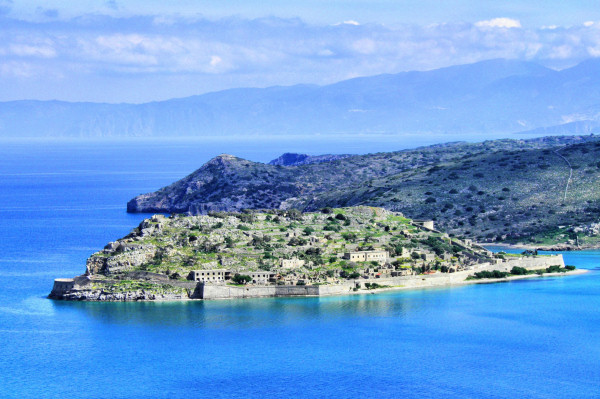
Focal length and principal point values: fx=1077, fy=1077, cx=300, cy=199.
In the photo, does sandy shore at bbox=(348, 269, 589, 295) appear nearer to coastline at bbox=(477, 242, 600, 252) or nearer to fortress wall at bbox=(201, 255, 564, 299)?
fortress wall at bbox=(201, 255, 564, 299)

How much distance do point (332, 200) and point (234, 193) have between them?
2574cm

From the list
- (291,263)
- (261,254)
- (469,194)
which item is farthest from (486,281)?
(469,194)

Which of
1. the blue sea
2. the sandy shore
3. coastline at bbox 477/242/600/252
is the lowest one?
the blue sea

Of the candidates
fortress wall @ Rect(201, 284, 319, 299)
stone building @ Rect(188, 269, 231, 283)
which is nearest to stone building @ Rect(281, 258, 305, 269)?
fortress wall @ Rect(201, 284, 319, 299)

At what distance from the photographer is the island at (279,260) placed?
84.1 metres

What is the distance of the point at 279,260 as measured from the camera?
296 feet

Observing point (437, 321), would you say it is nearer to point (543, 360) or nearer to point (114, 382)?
point (543, 360)

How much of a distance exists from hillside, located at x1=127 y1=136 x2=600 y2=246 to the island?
29662 mm

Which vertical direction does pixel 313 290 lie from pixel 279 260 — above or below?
below

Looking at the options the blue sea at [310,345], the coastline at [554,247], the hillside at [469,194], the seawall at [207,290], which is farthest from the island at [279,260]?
the hillside at [469,194]

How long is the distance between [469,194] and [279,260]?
69636 millimetres

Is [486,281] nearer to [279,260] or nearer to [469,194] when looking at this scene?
[279,260]

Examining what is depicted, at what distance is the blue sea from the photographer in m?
61.6


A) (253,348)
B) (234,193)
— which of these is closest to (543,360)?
(253,348)
